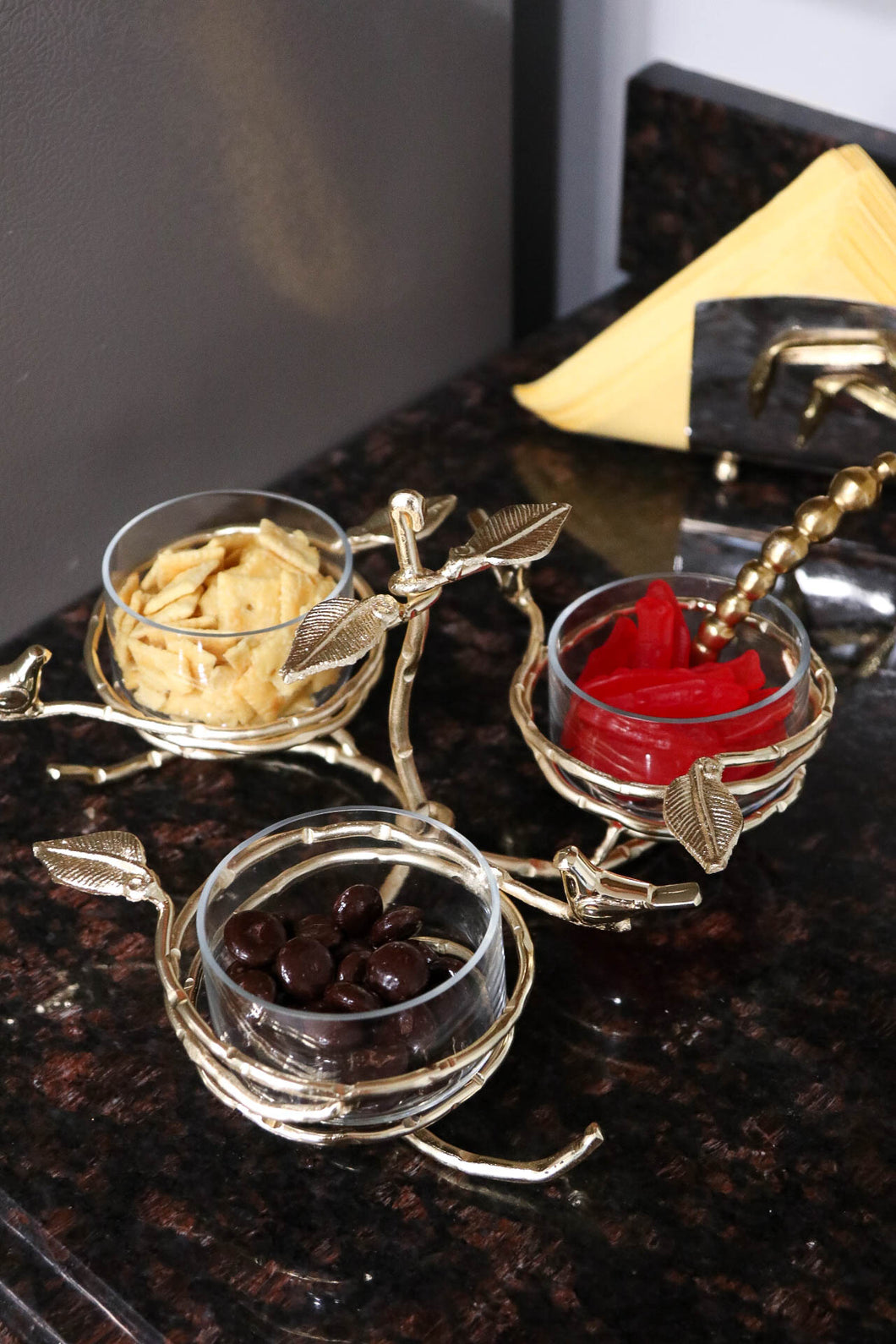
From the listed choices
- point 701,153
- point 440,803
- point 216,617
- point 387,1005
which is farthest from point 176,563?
point 701,153

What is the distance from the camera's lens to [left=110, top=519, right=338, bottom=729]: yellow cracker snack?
64 centimetres

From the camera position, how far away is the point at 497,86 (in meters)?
1.02

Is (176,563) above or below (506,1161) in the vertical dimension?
above

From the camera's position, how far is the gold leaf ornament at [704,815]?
501 millimetres

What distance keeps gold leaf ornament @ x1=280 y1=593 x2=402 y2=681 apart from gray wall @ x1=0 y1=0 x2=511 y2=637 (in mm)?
358

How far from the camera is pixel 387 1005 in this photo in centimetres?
Result: 48

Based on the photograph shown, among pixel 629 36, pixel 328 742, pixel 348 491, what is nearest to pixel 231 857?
pixel 328 742

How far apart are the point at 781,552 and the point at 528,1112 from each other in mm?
289

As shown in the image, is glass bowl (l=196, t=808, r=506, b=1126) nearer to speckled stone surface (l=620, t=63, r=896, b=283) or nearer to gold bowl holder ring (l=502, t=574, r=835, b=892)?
gold bowl holder ring (l=502, t=574, r=835, b=892)

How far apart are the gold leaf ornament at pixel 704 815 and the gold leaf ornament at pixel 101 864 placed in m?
0.22

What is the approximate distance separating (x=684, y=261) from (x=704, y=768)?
0.65 m

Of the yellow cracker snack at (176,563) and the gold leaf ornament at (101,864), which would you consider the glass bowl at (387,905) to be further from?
the yellow cracker snack at (176,563)

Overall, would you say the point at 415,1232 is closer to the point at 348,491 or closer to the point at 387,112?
the point at 348,491

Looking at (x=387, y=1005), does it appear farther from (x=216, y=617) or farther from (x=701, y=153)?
(x=701, y=153)
